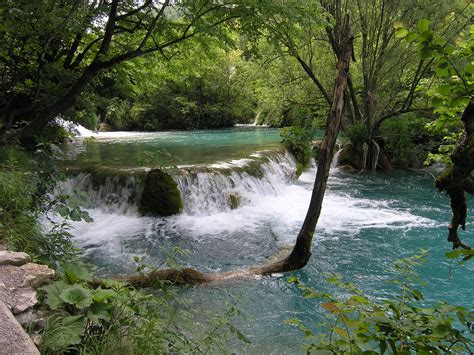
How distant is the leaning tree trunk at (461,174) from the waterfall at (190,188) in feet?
23.8

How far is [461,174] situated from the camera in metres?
1.87

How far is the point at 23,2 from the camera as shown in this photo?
4.72 metres

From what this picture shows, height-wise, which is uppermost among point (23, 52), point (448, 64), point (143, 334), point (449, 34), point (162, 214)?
point (449, 34)

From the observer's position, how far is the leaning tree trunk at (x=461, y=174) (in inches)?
69.5

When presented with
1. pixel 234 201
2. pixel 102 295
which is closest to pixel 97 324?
pixel 102 295

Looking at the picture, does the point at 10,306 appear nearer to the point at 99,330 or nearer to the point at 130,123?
the point at 99,330

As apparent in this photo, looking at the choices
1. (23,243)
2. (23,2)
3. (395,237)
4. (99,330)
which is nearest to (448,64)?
(99,330)

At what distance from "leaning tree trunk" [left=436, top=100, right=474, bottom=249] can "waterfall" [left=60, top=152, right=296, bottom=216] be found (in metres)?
7.25

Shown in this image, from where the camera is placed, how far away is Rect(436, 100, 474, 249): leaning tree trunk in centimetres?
176

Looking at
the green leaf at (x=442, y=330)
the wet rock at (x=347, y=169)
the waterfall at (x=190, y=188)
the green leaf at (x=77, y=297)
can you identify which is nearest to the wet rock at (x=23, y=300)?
the green leaf at (x=77, y=297)

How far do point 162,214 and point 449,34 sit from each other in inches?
403

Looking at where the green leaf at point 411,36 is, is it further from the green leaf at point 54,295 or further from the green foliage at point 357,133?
the green foliage at point 357,133

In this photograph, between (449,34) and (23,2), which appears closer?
(23,2)

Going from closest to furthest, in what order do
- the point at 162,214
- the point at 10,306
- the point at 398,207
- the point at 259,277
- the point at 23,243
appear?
the point at 10,306, the point at 23,243, the point at 259,277, the point at 162,214, the point at 398,207
